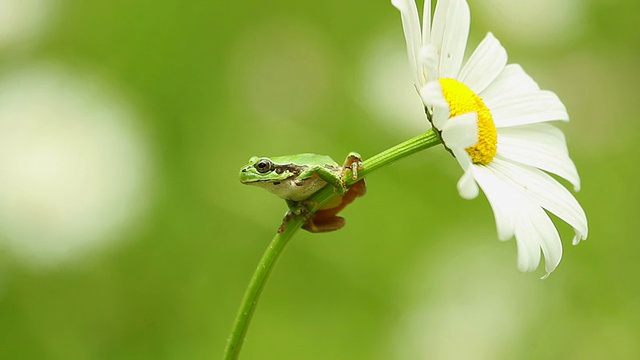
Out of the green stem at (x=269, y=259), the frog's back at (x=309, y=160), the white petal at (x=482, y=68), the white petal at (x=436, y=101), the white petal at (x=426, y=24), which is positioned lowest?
the green stem at (x=269, y=259)

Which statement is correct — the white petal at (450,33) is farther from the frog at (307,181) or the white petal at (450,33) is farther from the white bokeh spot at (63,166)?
the white bokeh spot at (63,166)

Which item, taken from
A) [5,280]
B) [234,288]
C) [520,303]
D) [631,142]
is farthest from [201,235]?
[631,142]

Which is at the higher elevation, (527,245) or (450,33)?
(450,33)

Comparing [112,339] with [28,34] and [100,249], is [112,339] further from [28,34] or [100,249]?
[28,34]

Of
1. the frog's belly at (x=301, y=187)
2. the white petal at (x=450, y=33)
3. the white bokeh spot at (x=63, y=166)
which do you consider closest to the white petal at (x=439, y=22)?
the white petal at (x=450, y=33)

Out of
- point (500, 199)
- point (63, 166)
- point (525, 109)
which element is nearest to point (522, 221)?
point (500, 199)

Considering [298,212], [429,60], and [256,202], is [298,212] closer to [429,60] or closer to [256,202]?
[429,60]

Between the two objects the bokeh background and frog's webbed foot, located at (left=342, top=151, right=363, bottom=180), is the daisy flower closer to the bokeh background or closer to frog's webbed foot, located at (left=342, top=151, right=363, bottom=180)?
frog's webbed foot, located at (left=342, top=151, right=363, bottom=180)

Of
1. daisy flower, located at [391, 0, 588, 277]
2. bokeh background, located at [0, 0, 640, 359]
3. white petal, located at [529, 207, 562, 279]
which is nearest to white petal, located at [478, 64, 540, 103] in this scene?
daisy flower, located at [391, 0, 588, 277]
